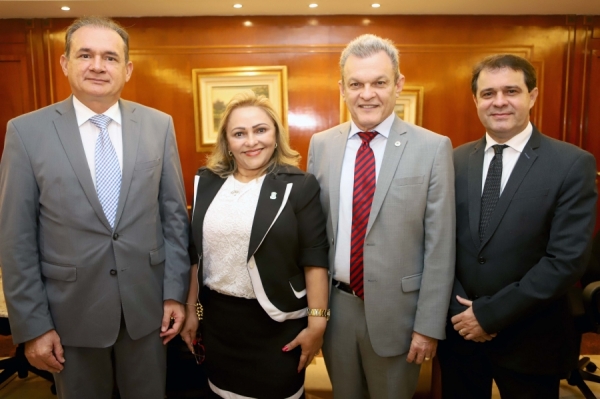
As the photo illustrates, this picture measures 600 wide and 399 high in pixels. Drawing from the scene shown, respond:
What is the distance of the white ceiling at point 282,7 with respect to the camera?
4184 mm

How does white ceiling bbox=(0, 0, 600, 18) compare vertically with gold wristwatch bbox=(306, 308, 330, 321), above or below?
above

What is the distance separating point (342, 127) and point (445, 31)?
11.3 ft

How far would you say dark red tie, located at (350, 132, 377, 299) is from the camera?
5.77 feet

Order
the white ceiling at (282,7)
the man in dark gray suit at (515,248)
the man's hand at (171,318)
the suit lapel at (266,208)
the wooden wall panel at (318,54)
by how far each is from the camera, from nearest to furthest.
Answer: the man in dark gray suit at (515,248) → the suit lapel at (266,208) → the man's hand at (171,318) → the white ceiling at (282,7) → the wooden wall panel at (318,54)

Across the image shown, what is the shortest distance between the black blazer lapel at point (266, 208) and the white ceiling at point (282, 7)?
299 cm

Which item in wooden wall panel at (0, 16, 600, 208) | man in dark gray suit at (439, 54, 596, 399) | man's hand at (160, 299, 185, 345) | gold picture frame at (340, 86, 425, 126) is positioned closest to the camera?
man in dark gray suit at (439, 54, 596, 399)

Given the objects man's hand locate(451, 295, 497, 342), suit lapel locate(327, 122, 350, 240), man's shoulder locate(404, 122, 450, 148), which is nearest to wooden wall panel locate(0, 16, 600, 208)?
suit lapel locate(327, 122, 350, 240)

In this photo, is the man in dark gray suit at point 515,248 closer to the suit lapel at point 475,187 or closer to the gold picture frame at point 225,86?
the suit lapel at point 475,187

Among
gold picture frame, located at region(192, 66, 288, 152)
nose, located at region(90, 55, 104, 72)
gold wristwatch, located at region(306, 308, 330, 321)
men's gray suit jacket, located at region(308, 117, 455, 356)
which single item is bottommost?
gold wristwatch, located at region(306, 308, 330, 321)

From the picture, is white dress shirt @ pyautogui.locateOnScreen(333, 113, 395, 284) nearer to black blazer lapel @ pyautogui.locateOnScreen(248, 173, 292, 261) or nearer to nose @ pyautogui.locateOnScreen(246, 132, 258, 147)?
black blazer lapel @ pyautogui.locateOnScreen(248, 173, 292, 261)

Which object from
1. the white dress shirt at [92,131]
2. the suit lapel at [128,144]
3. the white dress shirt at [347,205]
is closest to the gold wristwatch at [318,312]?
the white dress shirt at [347,205]

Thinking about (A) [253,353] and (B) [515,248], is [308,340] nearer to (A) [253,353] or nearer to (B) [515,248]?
(A) [253,353]

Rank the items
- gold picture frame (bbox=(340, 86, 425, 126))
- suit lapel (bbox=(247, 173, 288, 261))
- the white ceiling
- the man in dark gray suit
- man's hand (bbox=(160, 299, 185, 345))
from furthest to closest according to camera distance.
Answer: gold picture frame (bbox=(340, 86, 425, 126)), the white ceiling, man's hand (bbox=(160, 299, 185, 345)), suit lapel (bbox=(247, 173, 288, 261)), the man in dark gray suit

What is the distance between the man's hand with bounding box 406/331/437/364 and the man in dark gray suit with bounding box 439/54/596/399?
13cm
